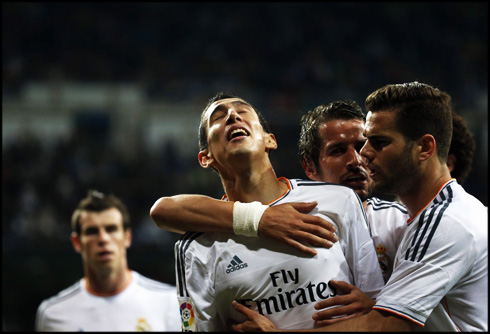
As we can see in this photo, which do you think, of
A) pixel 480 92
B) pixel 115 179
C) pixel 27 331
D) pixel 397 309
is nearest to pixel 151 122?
pixel 115 179

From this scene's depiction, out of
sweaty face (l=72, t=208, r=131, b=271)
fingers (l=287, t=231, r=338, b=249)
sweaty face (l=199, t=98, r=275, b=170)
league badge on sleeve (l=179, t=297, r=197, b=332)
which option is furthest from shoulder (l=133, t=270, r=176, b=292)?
fingers (l=287, t=231, r=338, b=249)

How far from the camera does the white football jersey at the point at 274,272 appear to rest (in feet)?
8.09

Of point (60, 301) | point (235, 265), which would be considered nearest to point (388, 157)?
point (235, 265)

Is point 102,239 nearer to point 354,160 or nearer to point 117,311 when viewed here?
point 117,311

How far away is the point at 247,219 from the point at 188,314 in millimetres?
524

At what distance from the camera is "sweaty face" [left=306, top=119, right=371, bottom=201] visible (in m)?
2.99

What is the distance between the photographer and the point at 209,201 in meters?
2.69

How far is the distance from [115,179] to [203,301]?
868 centimetres

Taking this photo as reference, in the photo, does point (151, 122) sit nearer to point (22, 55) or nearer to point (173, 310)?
point (22, 55)

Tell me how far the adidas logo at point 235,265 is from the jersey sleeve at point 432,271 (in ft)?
2.02

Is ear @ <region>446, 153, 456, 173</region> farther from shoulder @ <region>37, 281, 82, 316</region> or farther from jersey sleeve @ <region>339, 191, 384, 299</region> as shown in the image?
shoulder @ <region>37, 281, 82, 316</region>

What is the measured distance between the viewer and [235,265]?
2.53 m

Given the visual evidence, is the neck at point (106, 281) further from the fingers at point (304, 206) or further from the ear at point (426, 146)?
the ear at point (426, 146)

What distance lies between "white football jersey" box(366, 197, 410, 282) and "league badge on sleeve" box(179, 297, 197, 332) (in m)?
0.95
